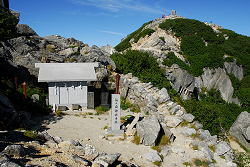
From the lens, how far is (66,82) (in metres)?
14.2

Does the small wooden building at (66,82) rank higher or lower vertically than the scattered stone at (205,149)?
higher

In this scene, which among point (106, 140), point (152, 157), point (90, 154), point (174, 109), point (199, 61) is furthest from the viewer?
point (199, 61)

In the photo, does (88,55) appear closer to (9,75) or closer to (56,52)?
(56,52)

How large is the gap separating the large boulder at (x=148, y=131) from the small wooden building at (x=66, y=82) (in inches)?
245

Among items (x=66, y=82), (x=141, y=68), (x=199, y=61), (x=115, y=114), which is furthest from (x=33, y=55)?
(x=199, y=61)

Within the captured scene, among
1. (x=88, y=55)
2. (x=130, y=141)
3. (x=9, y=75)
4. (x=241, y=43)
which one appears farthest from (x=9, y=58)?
(x=241, y=43)

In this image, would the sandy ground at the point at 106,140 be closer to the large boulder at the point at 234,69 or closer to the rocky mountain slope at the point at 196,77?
the rocky mountain slope at the point at 196,77

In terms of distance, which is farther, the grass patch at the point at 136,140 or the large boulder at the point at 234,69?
the large boulder at the point at 234,69

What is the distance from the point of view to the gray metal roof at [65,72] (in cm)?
1387

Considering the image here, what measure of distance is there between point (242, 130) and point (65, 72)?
1715cm

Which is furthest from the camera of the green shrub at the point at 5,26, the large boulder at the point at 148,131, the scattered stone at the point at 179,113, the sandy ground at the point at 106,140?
the green shrub at the point at 5,26

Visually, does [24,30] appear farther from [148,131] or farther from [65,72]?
[148,131]

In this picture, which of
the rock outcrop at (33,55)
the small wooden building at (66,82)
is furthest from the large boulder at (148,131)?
the rock outcrop at (33,55)

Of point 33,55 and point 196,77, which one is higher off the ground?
point 33,55
